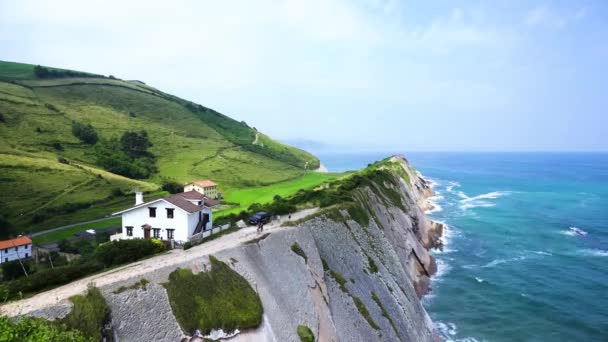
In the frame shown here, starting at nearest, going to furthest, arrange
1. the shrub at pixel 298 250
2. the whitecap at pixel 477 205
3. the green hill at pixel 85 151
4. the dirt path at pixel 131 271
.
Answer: the dirt path at pixel 131 271 < the shrub at pixel 298 250 < the green hill at pixel 85 151 < the whitecap at pixel 477 205

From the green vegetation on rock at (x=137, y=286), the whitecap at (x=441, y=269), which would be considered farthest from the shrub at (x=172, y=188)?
the green vegetation on rock at (x=137, y=286)

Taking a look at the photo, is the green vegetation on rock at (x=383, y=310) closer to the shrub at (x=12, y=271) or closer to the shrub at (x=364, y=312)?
the shrub at (x=364, y=312)

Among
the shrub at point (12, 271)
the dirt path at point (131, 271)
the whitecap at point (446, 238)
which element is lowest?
the whitecap at point (446, 238)

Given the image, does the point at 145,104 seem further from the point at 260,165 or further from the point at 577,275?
the point at 577,275

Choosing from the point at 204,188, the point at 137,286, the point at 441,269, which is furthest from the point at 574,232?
the point at 137,286

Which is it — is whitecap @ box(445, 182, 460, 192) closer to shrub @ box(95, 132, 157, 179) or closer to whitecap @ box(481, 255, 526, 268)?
whitecap @ box(481, 255, 526, 268)

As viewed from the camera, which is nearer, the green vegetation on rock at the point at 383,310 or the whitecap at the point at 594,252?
the green vegetation on rock at the point at 383,310

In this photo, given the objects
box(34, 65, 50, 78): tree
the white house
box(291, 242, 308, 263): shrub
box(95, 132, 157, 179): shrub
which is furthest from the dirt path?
box(34, 65, 50, 78): tree

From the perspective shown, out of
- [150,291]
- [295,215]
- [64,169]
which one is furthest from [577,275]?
[64,169]
